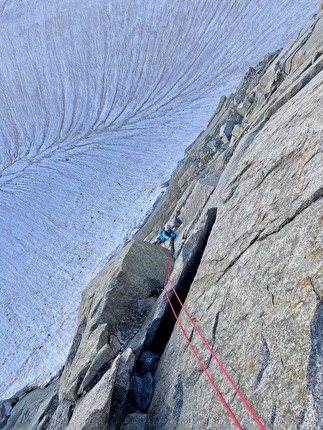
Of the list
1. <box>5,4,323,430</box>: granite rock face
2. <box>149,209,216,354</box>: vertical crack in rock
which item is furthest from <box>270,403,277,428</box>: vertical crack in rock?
<box>149,209,216,354</box>: vertical crack in rock

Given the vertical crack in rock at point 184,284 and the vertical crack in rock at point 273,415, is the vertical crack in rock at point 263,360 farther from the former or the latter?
the vertical crack in rock at point 184,284

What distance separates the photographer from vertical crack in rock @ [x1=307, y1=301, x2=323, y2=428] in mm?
3223

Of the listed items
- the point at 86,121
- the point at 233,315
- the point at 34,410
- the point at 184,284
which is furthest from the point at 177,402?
the point at 86,121

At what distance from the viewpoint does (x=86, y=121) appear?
3756 cm

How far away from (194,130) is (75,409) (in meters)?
24.0

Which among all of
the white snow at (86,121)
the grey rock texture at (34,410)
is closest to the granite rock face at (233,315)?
the grey rock texture at (34,410)

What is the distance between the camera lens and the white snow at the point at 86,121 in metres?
18.2

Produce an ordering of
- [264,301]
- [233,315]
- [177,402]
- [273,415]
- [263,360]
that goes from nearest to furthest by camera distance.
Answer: [273,415] → [263,360] → [264,301] → [233,315] → [177,402]

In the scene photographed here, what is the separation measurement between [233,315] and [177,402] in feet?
4.84

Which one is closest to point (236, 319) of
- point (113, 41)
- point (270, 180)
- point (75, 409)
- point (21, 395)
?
point (270, 180)

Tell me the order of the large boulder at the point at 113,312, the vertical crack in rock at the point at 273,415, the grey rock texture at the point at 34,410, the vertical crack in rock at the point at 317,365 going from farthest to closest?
the grey rock texture at the point at 34,410
the large boulder at the point at 113,312
the vertical crack in rock at the point at 273,415
the vertical crack in rock at the point at 317,365

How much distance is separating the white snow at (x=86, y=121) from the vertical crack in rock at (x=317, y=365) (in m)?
11.9

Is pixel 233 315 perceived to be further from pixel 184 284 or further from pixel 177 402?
pixel 184 284

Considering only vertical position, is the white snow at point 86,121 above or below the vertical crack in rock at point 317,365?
above
